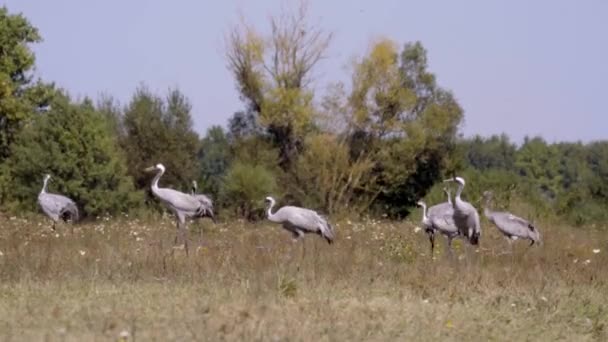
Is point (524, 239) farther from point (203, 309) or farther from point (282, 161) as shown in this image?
point (282, 161)

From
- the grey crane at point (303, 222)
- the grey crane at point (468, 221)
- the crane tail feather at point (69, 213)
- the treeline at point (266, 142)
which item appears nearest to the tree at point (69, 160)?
the treeline at point (266, 142)

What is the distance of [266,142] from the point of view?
155ft

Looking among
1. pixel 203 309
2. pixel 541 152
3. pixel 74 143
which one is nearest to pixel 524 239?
pixel 203 309

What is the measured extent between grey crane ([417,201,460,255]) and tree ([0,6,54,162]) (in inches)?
957

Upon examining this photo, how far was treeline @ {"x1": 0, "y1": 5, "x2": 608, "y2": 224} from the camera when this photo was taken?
3819 centimetres

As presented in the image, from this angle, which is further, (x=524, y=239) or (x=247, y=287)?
(x=524, y=239)

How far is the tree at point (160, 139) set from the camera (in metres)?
44.4

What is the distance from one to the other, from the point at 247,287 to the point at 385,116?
37.8 metres

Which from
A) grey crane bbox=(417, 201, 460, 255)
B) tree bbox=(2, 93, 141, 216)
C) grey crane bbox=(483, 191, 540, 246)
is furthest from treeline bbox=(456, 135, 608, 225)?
tree bbox=(2, 93, 141, 216)

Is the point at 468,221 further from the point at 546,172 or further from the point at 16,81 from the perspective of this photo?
the point at 546,172

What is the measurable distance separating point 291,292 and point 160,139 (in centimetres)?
3449

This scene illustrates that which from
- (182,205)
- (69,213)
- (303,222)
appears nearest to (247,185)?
(69,213)

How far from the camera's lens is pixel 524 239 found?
66.0 ft

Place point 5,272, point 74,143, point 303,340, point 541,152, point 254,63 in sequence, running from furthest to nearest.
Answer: point 541,152 < point 254,63 < point 74,143 < point 5,272 < point 303,340
